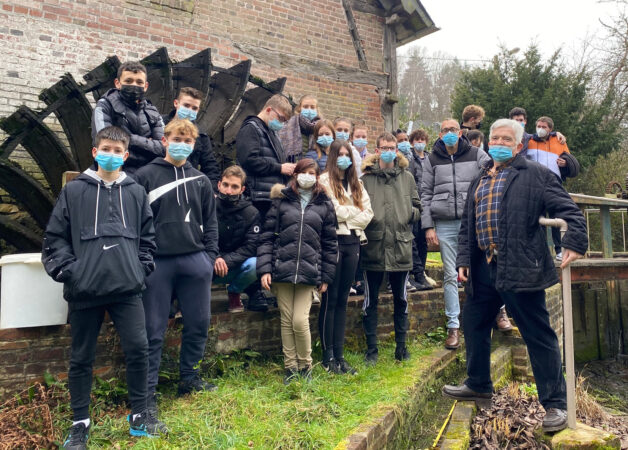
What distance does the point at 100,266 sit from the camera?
274 centimetres

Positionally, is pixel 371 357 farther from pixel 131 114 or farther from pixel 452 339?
pixel 131 114

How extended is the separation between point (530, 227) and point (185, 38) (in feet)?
19.5

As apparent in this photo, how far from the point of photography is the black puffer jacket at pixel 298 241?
3727mm

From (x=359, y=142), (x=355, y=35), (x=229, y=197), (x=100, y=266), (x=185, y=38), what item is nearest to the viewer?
(x=100, y=266)

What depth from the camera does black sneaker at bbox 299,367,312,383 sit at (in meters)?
3.75

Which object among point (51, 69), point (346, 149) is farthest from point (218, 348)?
point (51, 69)

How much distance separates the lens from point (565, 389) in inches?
125

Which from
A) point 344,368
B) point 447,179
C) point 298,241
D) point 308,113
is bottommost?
point 344,368

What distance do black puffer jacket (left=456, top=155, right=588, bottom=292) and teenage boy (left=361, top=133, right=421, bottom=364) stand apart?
121cm

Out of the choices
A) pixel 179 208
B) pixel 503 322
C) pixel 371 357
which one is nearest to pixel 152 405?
pixel 179 208

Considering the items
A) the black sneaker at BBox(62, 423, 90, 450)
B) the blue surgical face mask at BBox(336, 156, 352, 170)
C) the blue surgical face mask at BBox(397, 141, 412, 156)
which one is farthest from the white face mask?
the black sneaker at BBox(62, 423, 90, 450)

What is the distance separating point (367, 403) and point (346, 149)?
206 cm

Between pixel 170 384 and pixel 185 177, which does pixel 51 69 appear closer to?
pixel 185 177

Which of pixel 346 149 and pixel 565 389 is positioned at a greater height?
pixel 346 149
